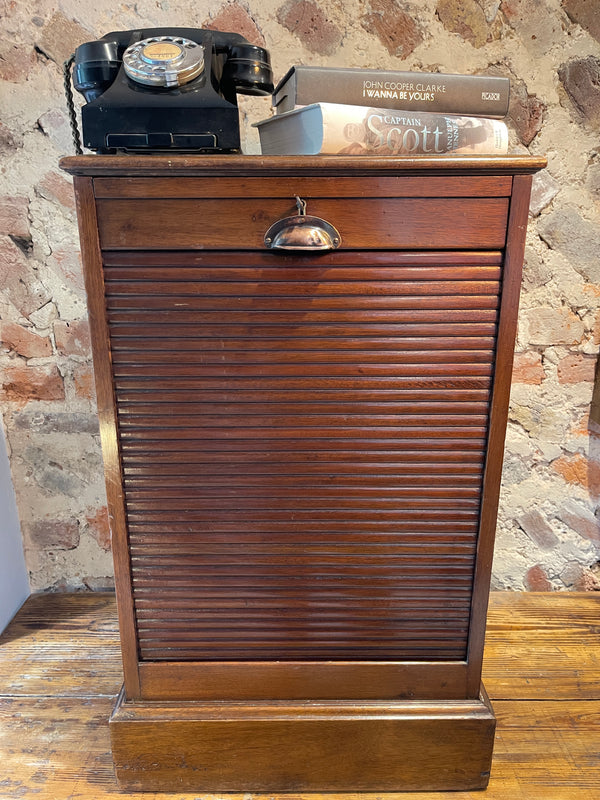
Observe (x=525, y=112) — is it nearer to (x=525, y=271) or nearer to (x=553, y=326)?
(x=525, y=271)

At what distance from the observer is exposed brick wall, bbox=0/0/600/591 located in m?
1.34

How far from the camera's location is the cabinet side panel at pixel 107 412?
0.91 meters

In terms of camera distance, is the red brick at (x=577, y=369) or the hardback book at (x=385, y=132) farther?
the red brick at (x=577, y=369)

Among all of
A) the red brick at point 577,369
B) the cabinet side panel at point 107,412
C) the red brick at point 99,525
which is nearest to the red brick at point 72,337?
the red brick at point 99,525

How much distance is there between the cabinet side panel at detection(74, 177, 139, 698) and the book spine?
0.39m

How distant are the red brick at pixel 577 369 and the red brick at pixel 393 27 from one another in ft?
2.84

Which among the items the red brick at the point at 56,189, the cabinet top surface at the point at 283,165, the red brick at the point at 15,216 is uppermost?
the cabinet top surface at the point at 283,165

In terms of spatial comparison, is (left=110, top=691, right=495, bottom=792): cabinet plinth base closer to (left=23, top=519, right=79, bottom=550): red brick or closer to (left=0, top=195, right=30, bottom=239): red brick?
(left=23, top=519, right=79, bottom=550): red brick

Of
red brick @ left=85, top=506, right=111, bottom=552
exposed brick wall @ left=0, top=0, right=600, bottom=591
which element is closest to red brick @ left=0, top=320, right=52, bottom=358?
exposed brick wall @ left=0, top=0, right=600, bottom=591

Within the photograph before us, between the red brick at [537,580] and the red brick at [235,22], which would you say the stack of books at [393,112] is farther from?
the red brick at [537,580]

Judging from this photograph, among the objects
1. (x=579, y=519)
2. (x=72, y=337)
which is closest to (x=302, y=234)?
(x=72, y=337)

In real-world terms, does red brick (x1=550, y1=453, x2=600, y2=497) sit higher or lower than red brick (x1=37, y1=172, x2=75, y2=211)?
lower

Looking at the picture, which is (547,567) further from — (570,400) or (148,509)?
(148,509)

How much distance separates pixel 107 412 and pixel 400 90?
73 centimetres
